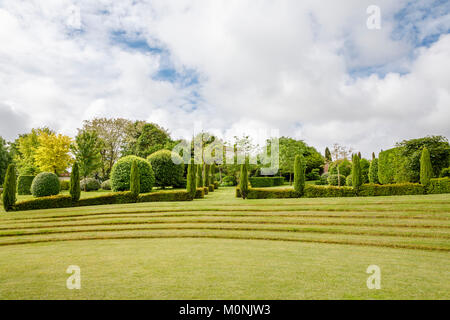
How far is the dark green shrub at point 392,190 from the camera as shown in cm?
1567

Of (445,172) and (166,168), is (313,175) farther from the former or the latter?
(166,168)

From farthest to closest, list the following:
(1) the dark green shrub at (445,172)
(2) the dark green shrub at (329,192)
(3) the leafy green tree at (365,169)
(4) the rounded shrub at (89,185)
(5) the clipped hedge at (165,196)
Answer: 1. (3) the leafy green tree at (365,169)
2. (4) the rounded shrub at (89,185)
3. (5) the clipped hedge at (165,196)
4. (1) the dark green shrub at (445,172)
5. (2) the dark green shrub at (329,192)

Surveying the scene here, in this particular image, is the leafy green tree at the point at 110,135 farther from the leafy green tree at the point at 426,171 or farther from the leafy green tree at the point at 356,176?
the leafy green tree at the point at 426,171

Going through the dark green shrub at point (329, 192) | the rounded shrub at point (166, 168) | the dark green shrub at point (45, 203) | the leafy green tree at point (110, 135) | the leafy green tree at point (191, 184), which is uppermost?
the leafy green tree at point (110, 135)

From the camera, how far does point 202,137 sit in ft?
146

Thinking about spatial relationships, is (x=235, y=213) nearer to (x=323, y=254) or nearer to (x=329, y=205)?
(x=329, y=205)

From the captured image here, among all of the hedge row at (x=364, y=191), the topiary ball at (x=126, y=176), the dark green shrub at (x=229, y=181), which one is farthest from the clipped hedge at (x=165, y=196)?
the dark green shrub at (x=229, y=181)

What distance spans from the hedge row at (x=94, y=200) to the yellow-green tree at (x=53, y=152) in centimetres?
1235

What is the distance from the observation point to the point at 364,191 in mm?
16328

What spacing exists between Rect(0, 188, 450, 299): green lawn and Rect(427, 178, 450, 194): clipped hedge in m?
5.00

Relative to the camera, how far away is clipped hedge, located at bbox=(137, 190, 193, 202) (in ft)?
59.0

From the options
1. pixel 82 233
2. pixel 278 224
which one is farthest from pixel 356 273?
pixel 82 233

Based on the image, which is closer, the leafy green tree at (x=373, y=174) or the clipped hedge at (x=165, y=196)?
the clipped hedge at (x=165, y=196)

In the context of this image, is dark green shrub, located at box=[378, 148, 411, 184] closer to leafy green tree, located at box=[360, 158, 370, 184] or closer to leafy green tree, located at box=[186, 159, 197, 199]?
leafy green tree, located at box=[360, 158, 370, 184]
